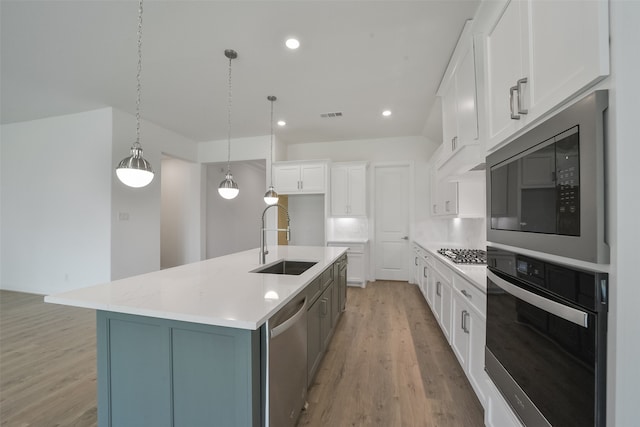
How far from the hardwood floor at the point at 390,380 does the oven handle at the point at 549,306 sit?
3.76ft

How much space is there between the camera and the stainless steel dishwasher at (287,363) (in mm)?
1160

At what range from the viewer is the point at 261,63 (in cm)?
271

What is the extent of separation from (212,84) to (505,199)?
132 inches

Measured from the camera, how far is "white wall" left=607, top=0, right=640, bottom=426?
0.60 m

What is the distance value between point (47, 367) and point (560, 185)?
364cm

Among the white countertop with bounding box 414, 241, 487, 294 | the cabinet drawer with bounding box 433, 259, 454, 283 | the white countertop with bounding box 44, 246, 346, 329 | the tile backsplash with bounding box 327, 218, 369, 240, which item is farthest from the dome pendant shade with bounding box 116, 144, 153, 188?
the tile backsplash with bounding box 327, 218, 369, 240

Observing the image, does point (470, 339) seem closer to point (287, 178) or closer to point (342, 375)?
Result: point (342, 375)

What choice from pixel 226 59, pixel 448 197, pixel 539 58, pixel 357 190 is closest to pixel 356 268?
pixel 357 190

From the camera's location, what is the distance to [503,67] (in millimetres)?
1211

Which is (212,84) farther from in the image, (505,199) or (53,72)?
(505,199)

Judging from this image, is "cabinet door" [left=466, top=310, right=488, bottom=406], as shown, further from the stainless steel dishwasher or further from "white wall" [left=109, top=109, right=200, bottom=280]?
"white wall" [left=109, top=109, right=200, bottom=280]

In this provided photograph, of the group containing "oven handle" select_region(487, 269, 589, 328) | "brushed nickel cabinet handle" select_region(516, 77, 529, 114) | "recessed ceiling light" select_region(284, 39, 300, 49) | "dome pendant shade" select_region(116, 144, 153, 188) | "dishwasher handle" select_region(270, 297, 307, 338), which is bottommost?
"dishwasher handle" select_region(270, 297, 307, 338)

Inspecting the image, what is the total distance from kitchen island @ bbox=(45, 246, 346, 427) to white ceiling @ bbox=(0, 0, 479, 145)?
215cm

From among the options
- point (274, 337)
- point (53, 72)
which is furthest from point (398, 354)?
point (53, 72)
